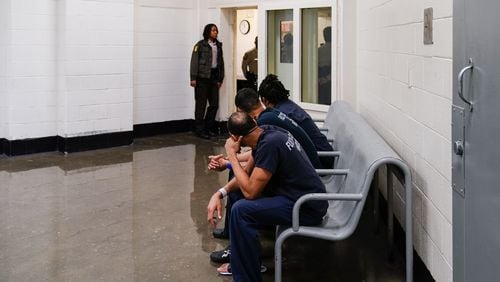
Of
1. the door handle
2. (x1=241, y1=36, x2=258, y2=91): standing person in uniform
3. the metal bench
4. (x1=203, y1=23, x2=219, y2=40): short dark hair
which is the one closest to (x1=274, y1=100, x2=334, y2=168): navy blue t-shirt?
the metal bench

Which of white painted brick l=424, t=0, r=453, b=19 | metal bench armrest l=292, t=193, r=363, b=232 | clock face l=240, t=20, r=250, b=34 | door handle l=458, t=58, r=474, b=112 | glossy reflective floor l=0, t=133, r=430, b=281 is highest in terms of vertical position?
clock face l=240, t=20, r=250, b=34

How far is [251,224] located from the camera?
2.66m

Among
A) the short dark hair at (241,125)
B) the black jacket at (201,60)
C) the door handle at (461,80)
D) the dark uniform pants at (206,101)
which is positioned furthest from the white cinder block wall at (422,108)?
the dark uniform pants at (206,101)

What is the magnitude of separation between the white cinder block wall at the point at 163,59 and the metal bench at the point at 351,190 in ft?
16.5

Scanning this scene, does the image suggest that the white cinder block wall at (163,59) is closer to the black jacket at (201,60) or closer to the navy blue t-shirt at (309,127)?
the black jacket at (201,60)

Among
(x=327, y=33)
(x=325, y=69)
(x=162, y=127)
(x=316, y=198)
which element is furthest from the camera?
(x=162, y=127)

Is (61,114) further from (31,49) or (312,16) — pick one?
(312,16)

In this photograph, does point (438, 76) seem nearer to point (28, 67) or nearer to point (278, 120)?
point (278, 120)

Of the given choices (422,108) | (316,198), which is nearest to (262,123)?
(316,198)

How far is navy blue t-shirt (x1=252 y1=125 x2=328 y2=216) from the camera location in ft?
8.60

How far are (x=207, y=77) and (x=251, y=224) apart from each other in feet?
17.9

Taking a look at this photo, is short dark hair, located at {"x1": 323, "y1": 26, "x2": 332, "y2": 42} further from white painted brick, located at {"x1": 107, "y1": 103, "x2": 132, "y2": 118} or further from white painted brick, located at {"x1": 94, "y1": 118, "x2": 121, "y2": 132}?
white painted brick, located at {"x1": 94, "y1": 118, "x2": 121, "y2": 132}

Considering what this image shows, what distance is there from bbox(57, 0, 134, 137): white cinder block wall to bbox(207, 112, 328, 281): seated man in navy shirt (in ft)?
15.2

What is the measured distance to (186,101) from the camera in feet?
27.8
